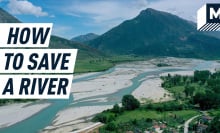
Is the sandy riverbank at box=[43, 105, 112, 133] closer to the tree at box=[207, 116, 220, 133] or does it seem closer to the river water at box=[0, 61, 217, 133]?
the river water at box=[0, 61, 217, 133]

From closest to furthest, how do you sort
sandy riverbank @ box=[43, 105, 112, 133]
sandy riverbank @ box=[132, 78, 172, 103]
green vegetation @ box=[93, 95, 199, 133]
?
green vegetation @ box=[93, 95, 199, 133] → sandy riverbank @ box=[43, 105, 112, 133] → sandy riverbank @ box=[132, 78, 172, 103]

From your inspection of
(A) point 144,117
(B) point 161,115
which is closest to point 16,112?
(A) point 144,117

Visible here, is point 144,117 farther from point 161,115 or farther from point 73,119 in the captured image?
point 73,119

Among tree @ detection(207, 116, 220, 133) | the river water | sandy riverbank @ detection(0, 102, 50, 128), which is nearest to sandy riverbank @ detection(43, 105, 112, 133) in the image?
the river water

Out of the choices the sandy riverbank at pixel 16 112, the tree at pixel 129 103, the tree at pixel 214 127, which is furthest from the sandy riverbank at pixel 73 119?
the tree at pixel 214 127

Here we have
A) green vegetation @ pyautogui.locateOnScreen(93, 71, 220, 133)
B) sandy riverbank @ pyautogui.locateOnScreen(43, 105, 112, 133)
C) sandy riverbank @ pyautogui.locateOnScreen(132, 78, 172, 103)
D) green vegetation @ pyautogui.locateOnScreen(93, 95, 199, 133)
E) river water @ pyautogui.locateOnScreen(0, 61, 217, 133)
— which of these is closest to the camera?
green vegetation @ pyautogui.locateOnScreen(93, 71, 220, 133)

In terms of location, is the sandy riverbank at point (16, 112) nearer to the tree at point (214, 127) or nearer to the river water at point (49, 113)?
the river water at point (49, 113)

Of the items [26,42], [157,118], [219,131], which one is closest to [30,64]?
[26,42]

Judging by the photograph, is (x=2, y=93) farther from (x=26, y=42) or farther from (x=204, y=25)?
(x=204, y=25)

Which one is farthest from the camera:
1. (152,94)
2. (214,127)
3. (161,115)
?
(152,94)
